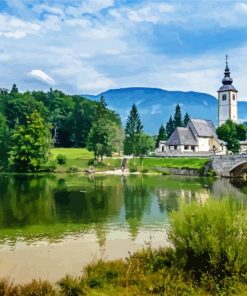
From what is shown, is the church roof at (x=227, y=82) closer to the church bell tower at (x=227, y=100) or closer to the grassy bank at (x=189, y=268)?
the church bell tower at (x=227, y=100)

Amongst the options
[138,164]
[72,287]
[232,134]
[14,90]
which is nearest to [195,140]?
[232,134]

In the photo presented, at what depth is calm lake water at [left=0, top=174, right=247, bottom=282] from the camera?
16.5 m

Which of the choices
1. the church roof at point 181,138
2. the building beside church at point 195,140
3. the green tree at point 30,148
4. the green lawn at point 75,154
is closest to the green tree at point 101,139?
the green lawn at point 75,154

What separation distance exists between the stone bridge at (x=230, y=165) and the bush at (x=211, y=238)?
55374mm

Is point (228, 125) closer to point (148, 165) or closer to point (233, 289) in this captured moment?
point (148, 165)

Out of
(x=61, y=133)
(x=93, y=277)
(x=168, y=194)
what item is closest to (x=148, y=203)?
(x=168, y=194)

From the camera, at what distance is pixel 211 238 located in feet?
39.1

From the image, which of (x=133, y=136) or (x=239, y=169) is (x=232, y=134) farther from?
(x=239, y=169)

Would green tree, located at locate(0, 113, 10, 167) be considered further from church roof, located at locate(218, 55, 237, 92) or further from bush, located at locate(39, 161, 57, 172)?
church roof, located at locate(218, 55, 237, 92)

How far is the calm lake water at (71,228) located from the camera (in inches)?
651

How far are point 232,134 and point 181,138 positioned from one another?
13341 mm

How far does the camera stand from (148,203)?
113 feet

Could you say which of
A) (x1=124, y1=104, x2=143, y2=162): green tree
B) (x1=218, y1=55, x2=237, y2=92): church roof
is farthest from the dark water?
(x1=218, y1=55, x2=237, y2=92): church roof

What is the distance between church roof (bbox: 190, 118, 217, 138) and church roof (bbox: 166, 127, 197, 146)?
7.30 ft
